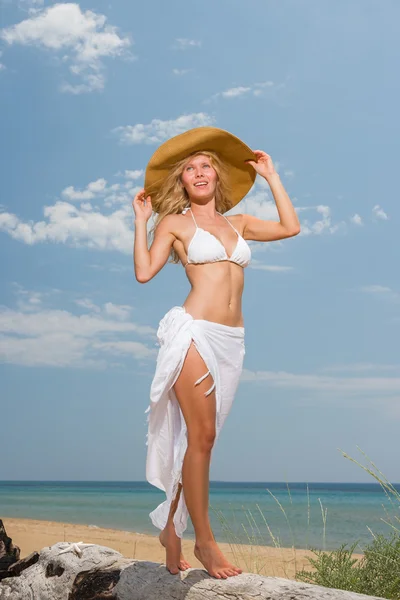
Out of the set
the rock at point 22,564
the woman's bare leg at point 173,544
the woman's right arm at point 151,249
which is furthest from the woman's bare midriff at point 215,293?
the rock at point 22,564

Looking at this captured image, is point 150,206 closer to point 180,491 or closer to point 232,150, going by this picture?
point 232,150

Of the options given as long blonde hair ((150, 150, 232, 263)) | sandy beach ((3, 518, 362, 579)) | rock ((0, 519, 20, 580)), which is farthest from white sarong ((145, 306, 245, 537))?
sandy beach ((3, 518, 362, 579))

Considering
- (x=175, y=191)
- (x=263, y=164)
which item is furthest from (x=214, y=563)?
(x=263, y=164)

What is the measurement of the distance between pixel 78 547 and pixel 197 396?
139 centimetres

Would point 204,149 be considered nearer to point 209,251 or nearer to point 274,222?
point 274,222

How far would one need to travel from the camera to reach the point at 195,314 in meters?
3.71

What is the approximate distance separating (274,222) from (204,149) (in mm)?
613

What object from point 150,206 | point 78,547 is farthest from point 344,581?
point 150,206

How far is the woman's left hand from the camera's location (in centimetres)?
429

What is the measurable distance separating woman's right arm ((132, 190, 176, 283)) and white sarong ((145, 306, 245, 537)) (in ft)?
0.86

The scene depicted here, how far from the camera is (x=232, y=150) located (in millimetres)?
4234

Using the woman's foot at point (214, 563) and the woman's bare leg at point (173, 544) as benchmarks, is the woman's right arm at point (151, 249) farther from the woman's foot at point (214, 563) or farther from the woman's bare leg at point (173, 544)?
the woman's foot at point (214, 563)

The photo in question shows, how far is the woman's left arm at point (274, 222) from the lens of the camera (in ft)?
13.8

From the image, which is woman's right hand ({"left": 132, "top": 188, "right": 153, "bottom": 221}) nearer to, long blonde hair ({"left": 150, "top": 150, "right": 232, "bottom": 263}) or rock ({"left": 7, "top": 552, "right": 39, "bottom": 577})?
long blonde hair ({"left": 150, "top": 150, "right": 232, "bottom": 263})
